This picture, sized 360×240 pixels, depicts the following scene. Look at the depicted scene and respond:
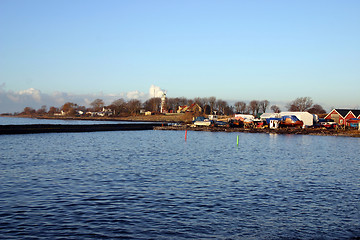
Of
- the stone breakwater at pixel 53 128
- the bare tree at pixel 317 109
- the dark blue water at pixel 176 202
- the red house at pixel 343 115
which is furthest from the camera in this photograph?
the bare tree at pixel 317 109

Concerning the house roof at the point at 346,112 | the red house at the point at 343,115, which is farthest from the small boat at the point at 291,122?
the house roof at the point at 346,112

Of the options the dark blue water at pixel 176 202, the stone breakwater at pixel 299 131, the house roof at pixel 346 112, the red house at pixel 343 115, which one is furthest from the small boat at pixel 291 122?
the dark blue water at pixel 176 202

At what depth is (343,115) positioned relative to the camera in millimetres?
97875

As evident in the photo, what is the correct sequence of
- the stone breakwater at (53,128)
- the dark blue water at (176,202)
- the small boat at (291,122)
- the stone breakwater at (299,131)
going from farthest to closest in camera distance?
the small boat at (291,122) < the stone breakwater at (299,131) < the stone breakwater at (53,128) < the dark blue water at (176,202)

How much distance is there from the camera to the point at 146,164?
2961 centimetres

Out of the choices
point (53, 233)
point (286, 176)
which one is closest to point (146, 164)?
point (286, 176)

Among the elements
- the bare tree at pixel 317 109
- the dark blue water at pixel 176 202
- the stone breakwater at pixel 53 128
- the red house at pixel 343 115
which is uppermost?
the bare tree at pixel 317 109

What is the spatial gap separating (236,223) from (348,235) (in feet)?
12.8

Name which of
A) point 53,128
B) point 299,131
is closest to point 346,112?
point 299,131

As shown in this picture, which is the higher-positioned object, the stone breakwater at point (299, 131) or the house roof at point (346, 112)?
the house roof at point (346, 112)

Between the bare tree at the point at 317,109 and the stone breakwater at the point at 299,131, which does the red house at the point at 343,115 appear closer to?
the stone breakwater at the point at 299,131

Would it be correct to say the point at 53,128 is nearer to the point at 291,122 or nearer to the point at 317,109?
the point at 291,122

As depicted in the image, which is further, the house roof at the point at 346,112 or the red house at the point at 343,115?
the red house at the point at 343,115

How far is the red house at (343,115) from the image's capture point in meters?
94.9
